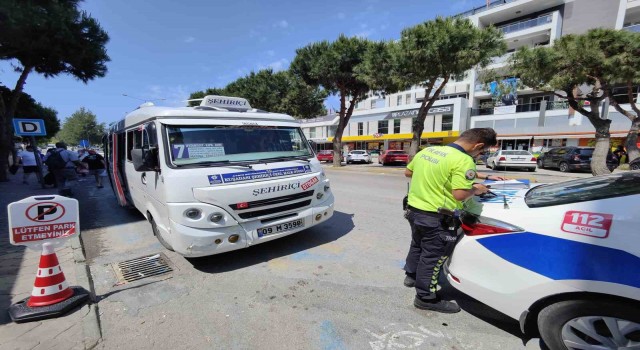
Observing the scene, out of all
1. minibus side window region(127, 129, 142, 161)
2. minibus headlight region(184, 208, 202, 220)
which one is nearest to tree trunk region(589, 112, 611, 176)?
minibus headlight region(184, 208, 202, 220)

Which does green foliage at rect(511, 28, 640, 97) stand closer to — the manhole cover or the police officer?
the police officer

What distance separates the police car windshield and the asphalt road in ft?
4.51

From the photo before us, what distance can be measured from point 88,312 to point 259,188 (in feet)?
6.68

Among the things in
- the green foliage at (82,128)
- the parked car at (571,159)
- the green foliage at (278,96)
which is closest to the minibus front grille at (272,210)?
the parked car at (571,159)

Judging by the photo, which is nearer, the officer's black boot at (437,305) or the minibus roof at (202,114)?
the officer's black boot at (437,305)

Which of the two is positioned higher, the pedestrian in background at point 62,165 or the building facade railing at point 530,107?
the building facade railing at point 530,107

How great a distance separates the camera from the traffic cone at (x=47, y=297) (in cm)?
271

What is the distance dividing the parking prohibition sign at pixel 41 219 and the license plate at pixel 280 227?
6.24 feet

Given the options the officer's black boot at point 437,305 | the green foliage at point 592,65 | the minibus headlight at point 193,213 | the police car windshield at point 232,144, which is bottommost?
the officer's black boot at point 437,305

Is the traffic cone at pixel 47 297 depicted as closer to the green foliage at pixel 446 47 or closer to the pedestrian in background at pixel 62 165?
the pedestrian in background at pixel 62 165

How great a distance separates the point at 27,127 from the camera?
9.04m

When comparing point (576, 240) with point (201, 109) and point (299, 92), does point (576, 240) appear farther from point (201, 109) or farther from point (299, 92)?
point (299, 92)

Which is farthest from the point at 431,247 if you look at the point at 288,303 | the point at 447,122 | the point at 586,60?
the point at 447,122

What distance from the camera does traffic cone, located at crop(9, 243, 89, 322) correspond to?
8.91ft
